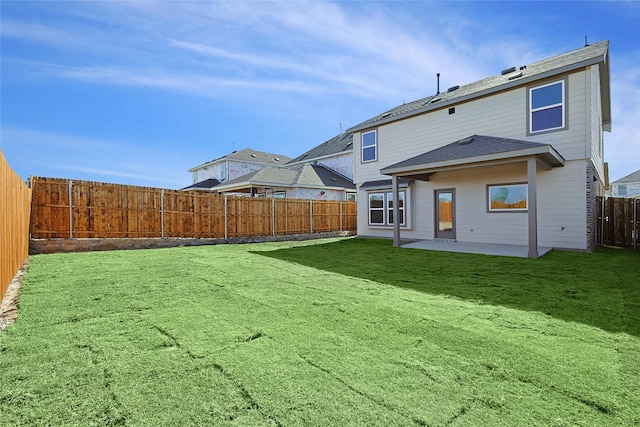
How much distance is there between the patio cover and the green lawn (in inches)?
123

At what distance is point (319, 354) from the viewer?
2.55m

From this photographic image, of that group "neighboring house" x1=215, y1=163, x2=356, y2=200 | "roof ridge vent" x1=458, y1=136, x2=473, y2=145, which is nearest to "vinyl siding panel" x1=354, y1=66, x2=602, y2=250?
"roof ridge vent" x1=458, y1=136, x2=473, y2=145

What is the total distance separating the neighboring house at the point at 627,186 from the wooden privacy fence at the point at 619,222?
106ft

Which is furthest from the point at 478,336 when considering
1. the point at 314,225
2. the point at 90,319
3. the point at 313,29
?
the point at 314,225

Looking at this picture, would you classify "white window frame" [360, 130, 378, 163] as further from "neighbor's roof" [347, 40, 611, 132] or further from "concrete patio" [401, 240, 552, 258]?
"concrete patio" [401, 240, 552, 258]

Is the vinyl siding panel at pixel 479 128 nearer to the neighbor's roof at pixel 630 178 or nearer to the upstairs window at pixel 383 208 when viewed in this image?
the upstairs window at pixel 383 208

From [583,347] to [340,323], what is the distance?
7.26 ft

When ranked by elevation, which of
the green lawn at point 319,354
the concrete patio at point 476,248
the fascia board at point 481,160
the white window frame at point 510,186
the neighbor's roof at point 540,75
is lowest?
the green lawn at point 319,354

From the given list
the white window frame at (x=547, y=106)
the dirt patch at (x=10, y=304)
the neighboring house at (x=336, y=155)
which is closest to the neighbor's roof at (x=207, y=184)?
the neighboring house at (x=336, y=155)

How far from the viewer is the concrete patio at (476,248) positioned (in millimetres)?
8672

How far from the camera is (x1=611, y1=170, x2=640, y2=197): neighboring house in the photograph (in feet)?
110

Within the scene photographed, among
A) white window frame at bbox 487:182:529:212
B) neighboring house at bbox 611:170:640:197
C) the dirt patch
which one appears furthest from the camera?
neighboring house at bbox 611:170:640:197

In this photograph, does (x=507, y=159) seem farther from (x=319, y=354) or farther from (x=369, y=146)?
(x=319, y=354)

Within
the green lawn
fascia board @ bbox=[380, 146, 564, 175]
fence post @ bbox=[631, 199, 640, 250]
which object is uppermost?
fascia board @ bbox=[380, 146, 564, 175]
